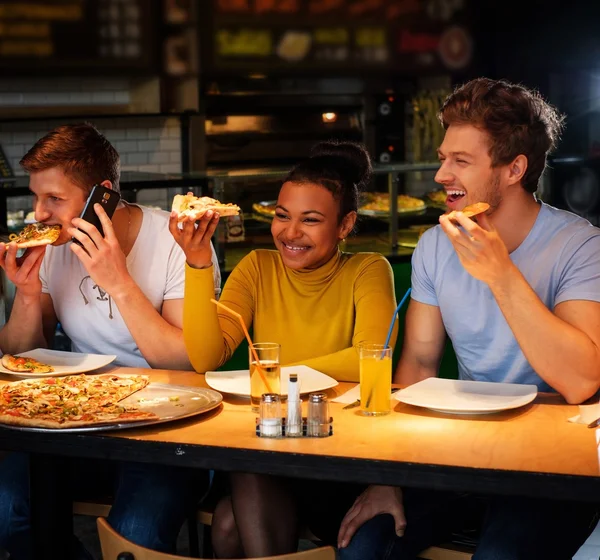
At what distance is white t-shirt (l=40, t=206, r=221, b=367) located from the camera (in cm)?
315

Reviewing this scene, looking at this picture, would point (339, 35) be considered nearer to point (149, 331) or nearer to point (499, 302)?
point (149, 331)

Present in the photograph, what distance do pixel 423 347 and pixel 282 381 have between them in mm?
464

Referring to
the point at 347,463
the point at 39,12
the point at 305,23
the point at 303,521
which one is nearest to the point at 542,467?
the point at 347,463

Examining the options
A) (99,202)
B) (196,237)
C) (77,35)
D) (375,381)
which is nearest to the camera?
(375,381)

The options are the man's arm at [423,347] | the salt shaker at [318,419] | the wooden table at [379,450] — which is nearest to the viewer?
the wooden table at [379,450]

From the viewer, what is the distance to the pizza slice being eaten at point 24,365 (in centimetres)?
284

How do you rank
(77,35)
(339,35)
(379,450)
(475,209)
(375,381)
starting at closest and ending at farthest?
1. (379,450)
2. (375,381)
3. (475,209)
4. (77,35)
5. (339,35)

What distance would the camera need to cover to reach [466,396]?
251 cm

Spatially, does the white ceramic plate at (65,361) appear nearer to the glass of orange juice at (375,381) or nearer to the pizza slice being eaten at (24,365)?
the pizza slice being eaten at (24,365)

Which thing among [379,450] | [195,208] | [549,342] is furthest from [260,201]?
[379,450]

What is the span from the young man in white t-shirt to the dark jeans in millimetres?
530

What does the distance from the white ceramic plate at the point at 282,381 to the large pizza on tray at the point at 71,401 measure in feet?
0.62

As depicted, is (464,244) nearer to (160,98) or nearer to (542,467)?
(542,467)

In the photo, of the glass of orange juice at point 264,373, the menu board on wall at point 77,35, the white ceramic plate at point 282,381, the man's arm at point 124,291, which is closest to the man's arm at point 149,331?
the man's arm at point 124,291
